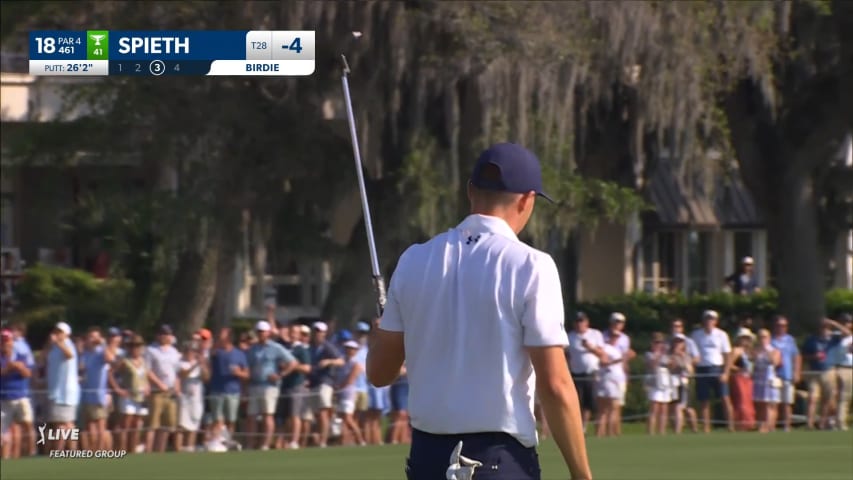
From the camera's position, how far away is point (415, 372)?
5070 millimetres

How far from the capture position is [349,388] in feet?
69.7

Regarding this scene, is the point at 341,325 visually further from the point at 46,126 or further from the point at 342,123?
the point at 46,126

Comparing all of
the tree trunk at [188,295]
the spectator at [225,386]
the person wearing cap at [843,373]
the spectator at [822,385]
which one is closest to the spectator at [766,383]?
the spectator at [822,385]

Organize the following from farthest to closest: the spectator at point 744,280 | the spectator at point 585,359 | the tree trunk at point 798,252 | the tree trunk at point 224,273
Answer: the spectator at point 744,280
the tree trunk at point 798,252
the tree trunk at point 224,273
the spectator at point 585,359

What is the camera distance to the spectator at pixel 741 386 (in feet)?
75.8

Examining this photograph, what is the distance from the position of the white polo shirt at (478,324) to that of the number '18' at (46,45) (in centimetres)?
845

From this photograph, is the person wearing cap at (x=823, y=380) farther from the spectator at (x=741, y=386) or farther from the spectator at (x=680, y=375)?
the spectator at (x=680, y=375)

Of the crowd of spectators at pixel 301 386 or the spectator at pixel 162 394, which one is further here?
the spectator at pixel 162 394

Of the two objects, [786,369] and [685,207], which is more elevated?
[685,207]

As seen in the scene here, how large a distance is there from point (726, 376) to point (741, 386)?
0.28 m

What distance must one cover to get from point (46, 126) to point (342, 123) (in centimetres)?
546

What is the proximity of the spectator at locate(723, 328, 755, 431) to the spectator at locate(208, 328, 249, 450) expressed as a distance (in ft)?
22.8

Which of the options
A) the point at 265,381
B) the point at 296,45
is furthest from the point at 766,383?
the point at 296,45

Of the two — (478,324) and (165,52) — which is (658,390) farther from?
(478,324)
